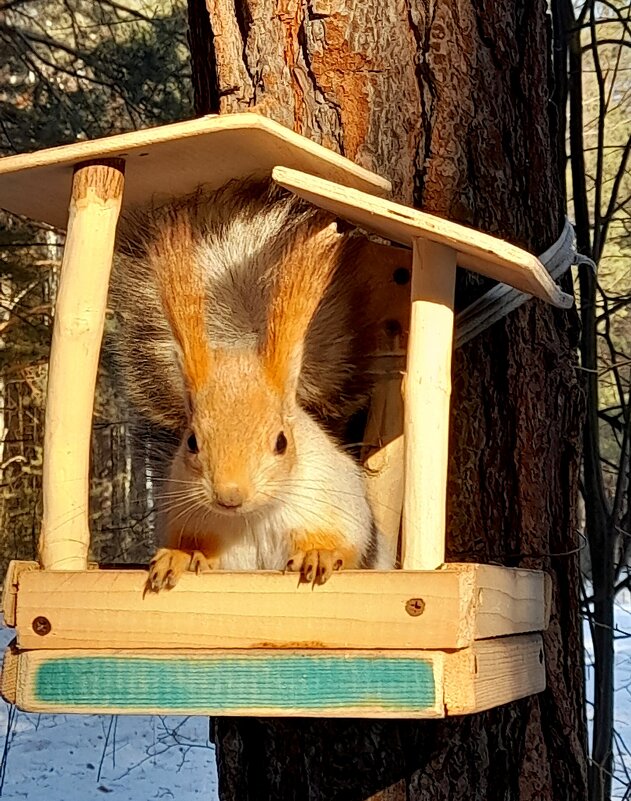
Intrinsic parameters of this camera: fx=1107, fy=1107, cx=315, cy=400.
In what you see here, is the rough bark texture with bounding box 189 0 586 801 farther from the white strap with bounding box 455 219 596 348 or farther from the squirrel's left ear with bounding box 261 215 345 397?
the squirrel's left ear with bounding box 261 215 345 397

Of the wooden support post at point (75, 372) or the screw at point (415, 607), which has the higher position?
the wooden support post at point (75, 372)

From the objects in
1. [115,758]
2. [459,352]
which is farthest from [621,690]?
[459,352]

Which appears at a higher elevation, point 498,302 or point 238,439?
point 498,302

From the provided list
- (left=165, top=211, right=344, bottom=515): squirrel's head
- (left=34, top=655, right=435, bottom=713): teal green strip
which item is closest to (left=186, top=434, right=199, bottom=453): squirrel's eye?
(left=165, top=211, right=344, bottom=515): squirrel's head

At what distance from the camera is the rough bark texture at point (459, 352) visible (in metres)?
1.39

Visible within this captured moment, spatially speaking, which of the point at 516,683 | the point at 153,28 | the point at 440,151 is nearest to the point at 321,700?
the point at 516,683

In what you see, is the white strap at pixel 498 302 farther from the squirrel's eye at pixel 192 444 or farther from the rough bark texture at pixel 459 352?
the squirrel's eye at pixel 192 444

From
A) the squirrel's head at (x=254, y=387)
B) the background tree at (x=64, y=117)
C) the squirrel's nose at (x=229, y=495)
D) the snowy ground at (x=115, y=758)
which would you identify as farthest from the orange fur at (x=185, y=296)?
the snowy ground at (x=115, y=758)

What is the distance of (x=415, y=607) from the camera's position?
1.00 metres

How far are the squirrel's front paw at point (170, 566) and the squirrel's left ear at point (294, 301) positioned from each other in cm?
20

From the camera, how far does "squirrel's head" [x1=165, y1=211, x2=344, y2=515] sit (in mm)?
1115

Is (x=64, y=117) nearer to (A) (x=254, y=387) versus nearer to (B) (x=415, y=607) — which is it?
(A) (x=254, y=387)

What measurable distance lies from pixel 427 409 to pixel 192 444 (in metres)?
0.25

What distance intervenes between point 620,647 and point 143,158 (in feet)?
13.4
